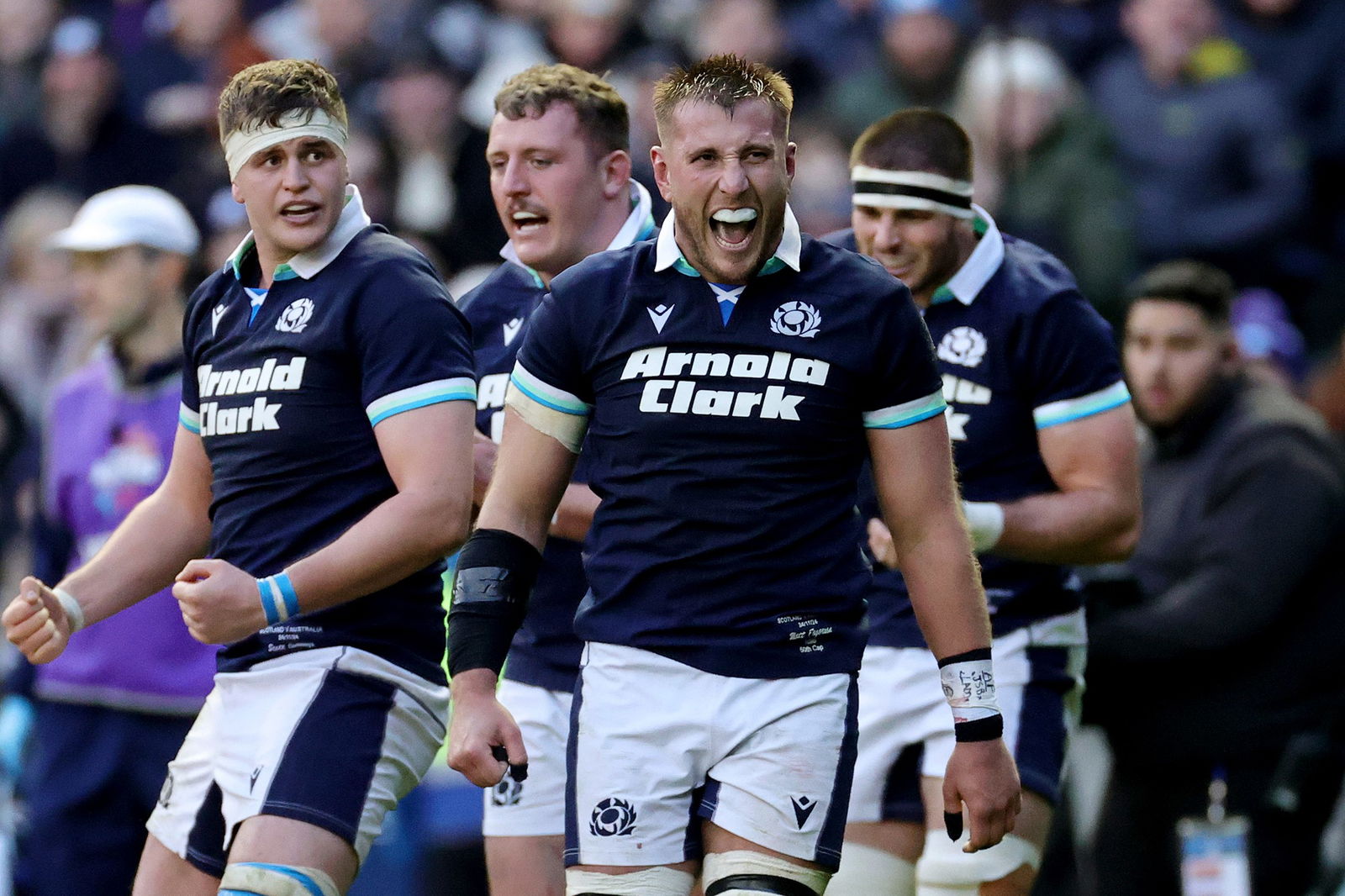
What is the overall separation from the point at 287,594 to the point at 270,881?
64cm

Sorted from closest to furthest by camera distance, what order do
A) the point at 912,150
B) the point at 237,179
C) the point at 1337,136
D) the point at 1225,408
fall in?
the point at 237,179
the point at 912,150
the point at 1225,408
the point at 1337,136

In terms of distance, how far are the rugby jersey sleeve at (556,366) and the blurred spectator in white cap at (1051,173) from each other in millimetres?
5983

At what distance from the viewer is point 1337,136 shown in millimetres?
11016

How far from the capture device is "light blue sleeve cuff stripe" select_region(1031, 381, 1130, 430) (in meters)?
5.76

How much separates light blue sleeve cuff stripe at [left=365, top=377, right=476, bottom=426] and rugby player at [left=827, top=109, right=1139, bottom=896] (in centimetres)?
171

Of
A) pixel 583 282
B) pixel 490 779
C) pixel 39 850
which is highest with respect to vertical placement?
pixel 583 282

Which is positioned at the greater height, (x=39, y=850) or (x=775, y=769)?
(x=775, y=769)

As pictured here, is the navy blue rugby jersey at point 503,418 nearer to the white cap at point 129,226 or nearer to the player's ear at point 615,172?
the player's ear at point 615,172

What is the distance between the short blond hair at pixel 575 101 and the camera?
5984mm

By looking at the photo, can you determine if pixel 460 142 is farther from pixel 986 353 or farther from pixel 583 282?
pixel 583 282

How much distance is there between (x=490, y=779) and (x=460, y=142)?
7.77 meters

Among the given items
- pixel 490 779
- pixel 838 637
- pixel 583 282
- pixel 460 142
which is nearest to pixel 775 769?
pixel 838 637

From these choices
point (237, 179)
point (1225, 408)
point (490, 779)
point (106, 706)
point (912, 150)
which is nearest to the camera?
point (490, 779)

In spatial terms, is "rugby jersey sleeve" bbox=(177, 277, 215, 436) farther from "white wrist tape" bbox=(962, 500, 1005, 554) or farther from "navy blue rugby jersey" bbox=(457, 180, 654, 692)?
"white wrist tape" bbox=(962, 500, 1005, 554)
